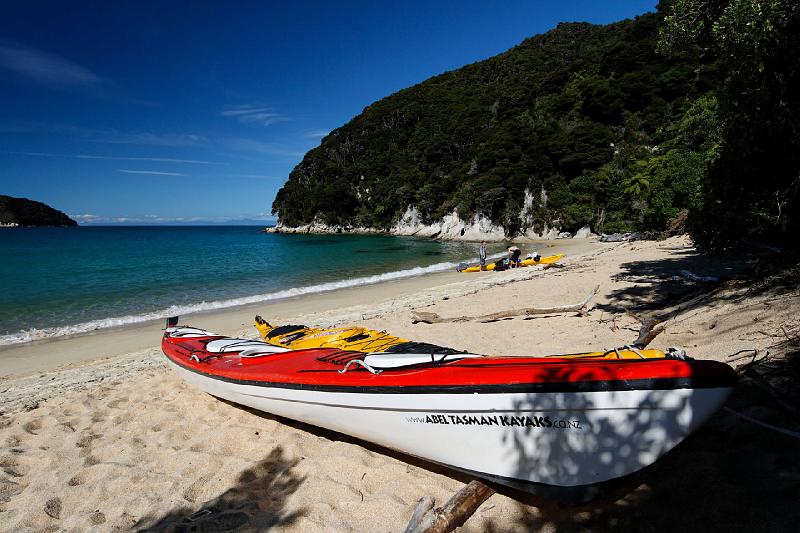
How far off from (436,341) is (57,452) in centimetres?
513

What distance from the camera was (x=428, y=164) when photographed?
66562mm

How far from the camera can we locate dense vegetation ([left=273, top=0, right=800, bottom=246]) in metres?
5.62

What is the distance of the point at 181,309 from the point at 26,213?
579ft

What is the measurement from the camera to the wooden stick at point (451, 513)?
2.29 m

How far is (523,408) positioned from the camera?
2512mm

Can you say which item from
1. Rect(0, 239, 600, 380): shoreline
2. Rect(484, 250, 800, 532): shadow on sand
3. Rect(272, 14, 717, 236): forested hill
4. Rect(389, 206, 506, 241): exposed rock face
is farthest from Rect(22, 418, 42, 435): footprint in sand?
Rect(389, 206, 506, 241): exposed rock face

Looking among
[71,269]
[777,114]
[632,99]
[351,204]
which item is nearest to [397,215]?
[351,204]

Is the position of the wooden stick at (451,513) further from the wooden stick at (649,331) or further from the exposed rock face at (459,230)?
the exposed rock face at (459,230)

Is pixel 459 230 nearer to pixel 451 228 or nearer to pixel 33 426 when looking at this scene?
pixel 451 228

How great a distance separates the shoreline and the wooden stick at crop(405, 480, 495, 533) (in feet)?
24.3

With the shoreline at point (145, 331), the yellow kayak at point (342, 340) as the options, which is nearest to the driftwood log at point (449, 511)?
Result: the yellow kayak at point (342, 340)

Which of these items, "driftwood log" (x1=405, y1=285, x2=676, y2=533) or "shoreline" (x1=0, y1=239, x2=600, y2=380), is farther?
"shoreline" (x1=0, y1=239, x2=600, y2=380)

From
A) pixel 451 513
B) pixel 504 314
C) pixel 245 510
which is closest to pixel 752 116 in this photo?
pixel 504 314

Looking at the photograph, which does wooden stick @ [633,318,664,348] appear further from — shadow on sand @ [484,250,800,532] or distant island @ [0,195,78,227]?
distant island @ [0,195,78,227]
